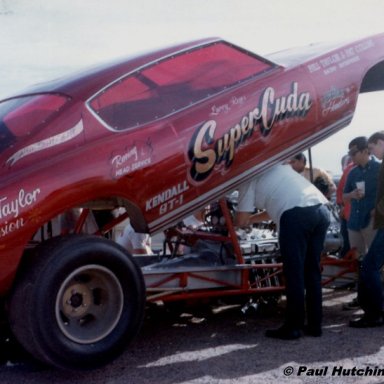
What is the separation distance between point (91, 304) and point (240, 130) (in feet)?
5.65

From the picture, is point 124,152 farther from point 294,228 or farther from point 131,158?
point 294,228

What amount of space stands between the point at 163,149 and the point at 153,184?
10.0 inches

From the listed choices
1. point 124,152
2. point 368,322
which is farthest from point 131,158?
point 368,322

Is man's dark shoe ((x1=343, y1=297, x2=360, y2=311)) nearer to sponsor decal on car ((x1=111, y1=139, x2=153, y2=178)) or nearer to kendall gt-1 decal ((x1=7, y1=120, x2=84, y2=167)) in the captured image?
sponsor decal on car ((x1=111, y1=139, x2=153, y2=178))

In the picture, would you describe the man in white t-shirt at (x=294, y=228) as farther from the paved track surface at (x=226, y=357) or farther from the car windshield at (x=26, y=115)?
the car windshield at (x=26, y=115)

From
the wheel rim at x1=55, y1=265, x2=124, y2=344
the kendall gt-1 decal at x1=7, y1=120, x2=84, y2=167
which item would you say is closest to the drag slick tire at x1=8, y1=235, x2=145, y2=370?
the wheel rim at x1=55, y1=265, x2=124, y2=344

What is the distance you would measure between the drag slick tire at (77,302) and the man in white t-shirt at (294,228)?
1.21 metres

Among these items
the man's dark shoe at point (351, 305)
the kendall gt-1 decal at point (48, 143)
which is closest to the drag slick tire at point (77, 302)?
the kendall gt-1 decal at point (48, 143)

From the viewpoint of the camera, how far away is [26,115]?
14.9ft

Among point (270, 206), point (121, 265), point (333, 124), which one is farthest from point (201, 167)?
point (333, 124)

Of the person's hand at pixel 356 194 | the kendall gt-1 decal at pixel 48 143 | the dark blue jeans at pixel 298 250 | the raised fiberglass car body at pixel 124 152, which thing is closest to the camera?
the raised fiberglass car body at pixel 124 152

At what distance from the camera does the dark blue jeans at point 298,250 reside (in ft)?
16.4

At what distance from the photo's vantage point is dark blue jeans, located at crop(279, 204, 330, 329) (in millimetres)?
4986

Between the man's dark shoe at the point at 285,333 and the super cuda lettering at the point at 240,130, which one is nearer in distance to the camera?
the super cuda lettering at the point at 240,130
